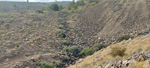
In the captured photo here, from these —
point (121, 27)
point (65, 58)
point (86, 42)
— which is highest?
point (121, 27)

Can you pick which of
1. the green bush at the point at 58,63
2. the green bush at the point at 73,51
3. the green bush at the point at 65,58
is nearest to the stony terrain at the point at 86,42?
the green bush at the point at 65,58

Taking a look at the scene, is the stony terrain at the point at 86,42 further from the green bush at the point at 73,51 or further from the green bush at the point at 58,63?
the green bush at the point at 73,51

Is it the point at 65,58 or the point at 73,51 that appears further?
the point at 73,51

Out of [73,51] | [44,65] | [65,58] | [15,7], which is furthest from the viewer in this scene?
[15,7]

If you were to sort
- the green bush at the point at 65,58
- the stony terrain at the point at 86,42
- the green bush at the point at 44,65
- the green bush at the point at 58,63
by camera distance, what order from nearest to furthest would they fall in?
the stony terrain at the point at 86,42
the green bush at the point at 44,65
the green bush at the point at 58,63
the green bush at the point at 65,58

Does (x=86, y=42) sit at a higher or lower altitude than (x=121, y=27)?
lower

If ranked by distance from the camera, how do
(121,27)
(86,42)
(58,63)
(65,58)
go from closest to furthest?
(58,63) → (65,58) → (86,42) → (121,27)

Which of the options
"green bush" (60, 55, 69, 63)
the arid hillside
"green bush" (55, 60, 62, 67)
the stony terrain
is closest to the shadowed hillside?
the stony terrain

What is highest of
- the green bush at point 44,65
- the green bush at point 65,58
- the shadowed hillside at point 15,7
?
the shadowed hillside at point 15,7

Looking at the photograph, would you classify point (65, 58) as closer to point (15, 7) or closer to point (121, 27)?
point (121, 27)

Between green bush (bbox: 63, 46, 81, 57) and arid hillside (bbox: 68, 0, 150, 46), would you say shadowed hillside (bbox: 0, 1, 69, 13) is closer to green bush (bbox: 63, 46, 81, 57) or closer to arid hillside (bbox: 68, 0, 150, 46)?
arid hillside (bbox: 68, 0, 150, 46)

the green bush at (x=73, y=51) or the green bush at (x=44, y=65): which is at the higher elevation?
Result: the green bush at (x=44, y=65)

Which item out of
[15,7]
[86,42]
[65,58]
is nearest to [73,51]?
[65,58]

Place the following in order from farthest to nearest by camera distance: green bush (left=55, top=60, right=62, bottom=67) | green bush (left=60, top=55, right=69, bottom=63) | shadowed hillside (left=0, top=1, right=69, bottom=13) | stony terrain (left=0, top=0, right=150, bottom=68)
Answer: shadowed hillside (left=0, top=1, right=69, bottom=13), green bush (left=60, top=55, right=69, bottom=63), green bush (left=55, top=60, right=62, bottom=67), stony terrain (left=0, top=0, right=150, bottom=68)
